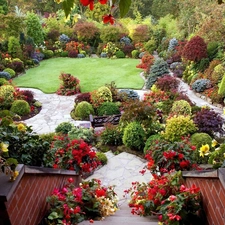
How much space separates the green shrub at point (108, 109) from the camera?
31.6 feet

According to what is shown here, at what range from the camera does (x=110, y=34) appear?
816 inches

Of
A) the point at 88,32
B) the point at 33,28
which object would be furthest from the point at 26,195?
the point at 88,32

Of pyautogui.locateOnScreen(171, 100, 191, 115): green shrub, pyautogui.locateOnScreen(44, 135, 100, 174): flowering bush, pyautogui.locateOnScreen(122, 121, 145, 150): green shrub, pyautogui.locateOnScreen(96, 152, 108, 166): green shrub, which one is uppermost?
pyautogui.locateOnScreen(44, 135, 100, 174): flowering bush

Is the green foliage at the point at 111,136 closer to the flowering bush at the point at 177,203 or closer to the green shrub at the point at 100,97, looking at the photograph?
the green shrub at the point at 100,97

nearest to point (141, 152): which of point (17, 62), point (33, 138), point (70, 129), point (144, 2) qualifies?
point (70, 129)

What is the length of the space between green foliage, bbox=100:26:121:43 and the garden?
0.24ft

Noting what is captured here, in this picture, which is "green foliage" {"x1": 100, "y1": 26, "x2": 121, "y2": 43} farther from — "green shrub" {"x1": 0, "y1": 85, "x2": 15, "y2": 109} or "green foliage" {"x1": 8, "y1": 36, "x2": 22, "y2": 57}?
"green shrub" {"x1": 0, "y1": 85, "x2": 15, "y2": 109}

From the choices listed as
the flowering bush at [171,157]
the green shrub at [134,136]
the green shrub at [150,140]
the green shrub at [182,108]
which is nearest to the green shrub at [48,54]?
the green shrub at [182,108]

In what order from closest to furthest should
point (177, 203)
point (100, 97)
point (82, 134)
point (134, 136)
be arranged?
point (177, 203) < point (134, 136) < point (82, 134) < point (100, 97)

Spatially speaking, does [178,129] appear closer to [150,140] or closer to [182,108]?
[150,140]

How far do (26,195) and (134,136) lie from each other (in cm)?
503

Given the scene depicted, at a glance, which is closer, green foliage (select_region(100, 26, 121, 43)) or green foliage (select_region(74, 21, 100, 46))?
green foliage (select_region(100, 26, 121, 43))

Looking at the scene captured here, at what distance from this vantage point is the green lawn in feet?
44.4

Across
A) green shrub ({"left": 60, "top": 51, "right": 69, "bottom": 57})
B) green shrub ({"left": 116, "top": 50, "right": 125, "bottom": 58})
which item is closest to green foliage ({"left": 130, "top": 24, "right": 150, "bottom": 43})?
green shrub ({"left": 116, "top": 50, "right": 125, "bottom": 58})
